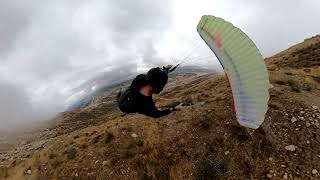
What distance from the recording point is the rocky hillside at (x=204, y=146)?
Answer: 71.4ft

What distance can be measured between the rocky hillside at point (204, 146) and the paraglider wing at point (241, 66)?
22.3ft

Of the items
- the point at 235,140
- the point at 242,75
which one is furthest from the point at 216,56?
the point at 235,140

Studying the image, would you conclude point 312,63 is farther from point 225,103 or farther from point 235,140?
point 235,140

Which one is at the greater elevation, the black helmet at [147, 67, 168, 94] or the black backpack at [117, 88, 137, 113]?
the black helmet at [147, 67, 168, 94]

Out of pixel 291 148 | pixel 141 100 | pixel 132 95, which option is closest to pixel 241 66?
pixel 141 100

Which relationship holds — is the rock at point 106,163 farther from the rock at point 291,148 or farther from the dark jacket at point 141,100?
the rock at point 291,148

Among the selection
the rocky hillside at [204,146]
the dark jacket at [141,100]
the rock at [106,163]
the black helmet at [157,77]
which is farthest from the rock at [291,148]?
the black helmet at [157,77]

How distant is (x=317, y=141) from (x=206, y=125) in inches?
215

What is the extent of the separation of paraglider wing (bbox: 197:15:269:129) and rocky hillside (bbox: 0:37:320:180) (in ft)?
22.3

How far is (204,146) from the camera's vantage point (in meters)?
23.3

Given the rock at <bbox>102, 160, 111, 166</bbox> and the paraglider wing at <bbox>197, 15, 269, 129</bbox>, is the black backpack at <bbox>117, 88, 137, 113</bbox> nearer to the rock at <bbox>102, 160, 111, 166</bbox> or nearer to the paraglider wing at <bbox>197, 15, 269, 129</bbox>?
the paraglider wing at <bbox>197, 15, 269, 129</bbox>

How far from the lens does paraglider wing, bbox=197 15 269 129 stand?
14609 mm

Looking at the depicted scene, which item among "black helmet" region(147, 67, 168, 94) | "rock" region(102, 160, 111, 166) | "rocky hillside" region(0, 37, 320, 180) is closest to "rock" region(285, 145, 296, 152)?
"rocky hillside" region(0, 37, 320, 180)

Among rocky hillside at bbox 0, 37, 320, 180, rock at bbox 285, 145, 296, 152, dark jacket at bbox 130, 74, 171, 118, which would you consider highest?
dark jacket at bbox 130, 74, 171, 118
